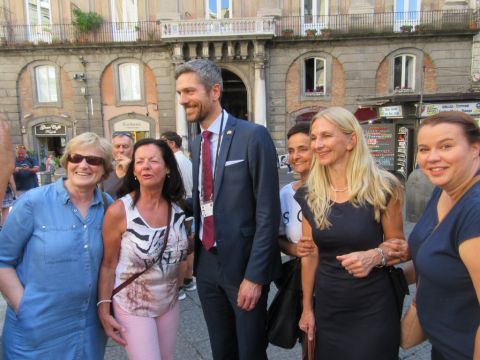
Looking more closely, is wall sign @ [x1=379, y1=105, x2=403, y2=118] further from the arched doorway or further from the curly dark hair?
the arched doorway

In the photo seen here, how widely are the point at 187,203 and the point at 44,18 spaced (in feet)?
78.6

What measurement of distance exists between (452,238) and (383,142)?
37.2 feet

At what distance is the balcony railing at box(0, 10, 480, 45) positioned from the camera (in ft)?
63.7

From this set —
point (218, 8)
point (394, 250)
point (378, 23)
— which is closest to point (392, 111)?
point (378, 23)

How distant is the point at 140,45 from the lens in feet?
66.8

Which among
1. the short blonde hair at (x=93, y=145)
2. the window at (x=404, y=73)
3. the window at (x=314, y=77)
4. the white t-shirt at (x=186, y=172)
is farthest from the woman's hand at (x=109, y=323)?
the window at (x=404, y=73)

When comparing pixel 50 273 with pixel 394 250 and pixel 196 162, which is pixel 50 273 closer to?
pixel 196 162

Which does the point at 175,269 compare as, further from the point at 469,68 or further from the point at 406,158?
the point at 469,68

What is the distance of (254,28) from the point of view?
19.4 m

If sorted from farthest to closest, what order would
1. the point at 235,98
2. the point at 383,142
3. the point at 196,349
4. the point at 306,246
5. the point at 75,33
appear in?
the point at 235,98 < the point at 75,33 < the point at 383,142 < the point at 196,349 < the point at 306,246

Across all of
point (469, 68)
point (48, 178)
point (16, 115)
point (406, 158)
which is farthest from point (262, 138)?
point (16, 115)

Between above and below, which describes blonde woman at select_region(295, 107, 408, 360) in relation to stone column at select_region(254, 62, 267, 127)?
below

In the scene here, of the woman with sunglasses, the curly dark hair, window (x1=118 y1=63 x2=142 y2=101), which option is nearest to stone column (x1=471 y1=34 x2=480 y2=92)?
window (x1=118 y1=63 x2=142 y2=101)

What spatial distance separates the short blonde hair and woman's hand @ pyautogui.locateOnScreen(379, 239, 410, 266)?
1.80 metres
